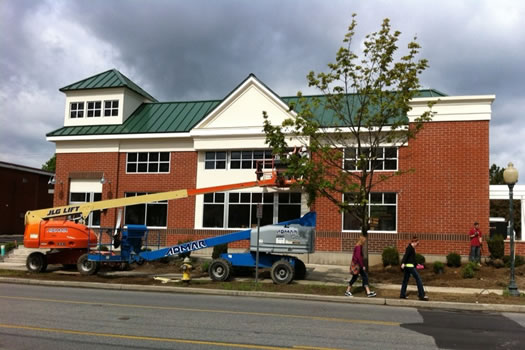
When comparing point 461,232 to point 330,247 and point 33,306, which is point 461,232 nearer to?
point 330,247

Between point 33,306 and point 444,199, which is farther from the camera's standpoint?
point 444,199

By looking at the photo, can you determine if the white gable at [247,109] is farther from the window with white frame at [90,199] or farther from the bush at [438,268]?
the bush at [438,268]

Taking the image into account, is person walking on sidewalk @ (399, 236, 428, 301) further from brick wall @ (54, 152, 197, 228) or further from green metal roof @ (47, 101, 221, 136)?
green metal roof @ (47, 101, 221, 136)

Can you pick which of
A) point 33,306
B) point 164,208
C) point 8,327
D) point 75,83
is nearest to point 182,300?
point 33,306

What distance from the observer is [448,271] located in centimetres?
1795

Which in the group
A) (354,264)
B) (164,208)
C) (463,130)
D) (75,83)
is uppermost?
(75,83)

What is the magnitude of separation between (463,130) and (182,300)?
578 inches

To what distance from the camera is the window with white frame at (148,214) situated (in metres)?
24.1

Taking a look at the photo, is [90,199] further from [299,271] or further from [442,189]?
[442,189]

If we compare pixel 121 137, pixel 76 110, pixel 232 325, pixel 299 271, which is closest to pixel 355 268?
pixel 299 271

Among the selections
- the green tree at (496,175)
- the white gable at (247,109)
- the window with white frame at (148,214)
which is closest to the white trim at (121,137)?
the white gable at (247,109)

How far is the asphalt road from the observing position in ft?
23.7

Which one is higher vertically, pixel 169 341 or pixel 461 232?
pixel 461 232

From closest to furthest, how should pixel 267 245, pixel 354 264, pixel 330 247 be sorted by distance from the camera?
1. pixel 354 264
2. pixel 267 245
3. pixel 330 247
